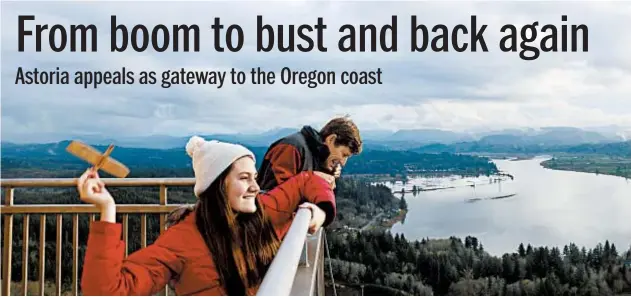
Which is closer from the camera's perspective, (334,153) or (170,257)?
(170,257)

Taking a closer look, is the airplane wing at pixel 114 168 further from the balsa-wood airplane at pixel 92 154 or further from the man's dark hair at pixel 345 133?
the man's dark hair at pixel 345 133

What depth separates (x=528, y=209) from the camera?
15.3 m

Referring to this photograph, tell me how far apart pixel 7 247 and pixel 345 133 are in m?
1.82

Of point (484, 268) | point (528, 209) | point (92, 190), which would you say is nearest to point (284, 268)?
point (92, 190)

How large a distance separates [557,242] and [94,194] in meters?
13.7

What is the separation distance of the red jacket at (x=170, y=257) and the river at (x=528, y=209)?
9783mm

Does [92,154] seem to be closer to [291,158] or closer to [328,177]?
[328,177]

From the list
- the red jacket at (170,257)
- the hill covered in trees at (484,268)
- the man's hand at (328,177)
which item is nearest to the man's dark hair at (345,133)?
the man's hand at (328,177)

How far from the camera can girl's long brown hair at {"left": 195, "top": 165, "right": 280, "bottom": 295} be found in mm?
1594

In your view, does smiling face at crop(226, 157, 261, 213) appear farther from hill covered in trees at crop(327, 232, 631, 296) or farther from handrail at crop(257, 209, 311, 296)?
hill covered in trees at crop(327, 232, 631, 296)

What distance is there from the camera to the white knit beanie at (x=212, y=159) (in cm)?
165

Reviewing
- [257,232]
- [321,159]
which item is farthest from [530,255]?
[257,232]

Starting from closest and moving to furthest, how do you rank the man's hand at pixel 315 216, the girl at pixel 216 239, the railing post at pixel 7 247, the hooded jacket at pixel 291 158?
the girl at pixel 216 239 → the man's hand at pixel 315 216 → the hooded jacket at pixel 291 158 → the railing post at pixel 7 247

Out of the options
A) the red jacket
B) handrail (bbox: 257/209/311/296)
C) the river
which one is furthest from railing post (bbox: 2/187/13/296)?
the river
